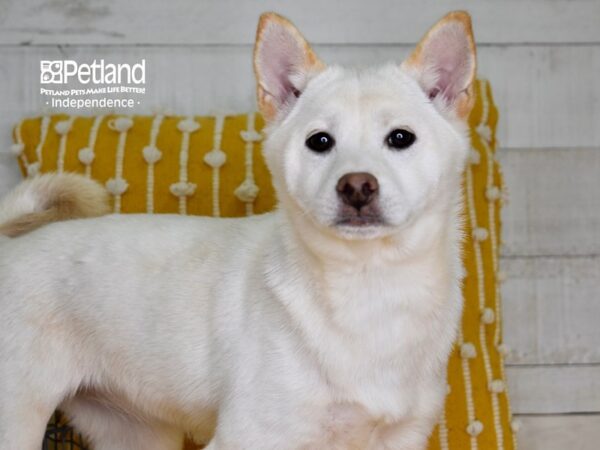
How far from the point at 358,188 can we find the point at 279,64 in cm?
32

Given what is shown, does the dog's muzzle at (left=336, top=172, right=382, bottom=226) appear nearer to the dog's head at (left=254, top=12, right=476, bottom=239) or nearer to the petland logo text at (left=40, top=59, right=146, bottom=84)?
the dog's head at (left=254, top=12, right=476, bottom=239)

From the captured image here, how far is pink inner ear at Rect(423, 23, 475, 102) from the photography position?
137 centimetres

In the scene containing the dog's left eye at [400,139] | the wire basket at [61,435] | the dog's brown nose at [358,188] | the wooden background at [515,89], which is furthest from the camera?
the wooden background at [515,89]


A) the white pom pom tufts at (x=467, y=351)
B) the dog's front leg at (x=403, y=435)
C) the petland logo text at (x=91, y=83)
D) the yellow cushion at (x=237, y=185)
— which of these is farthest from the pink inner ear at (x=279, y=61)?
the petland logo text at (x=91, y=83)

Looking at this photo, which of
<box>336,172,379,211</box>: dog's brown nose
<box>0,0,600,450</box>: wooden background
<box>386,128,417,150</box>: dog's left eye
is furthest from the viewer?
<box>0,0,600,450</box>: wooden background

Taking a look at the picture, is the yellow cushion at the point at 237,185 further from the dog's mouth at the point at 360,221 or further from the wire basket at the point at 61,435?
the dog's mouth at the point at 360,221

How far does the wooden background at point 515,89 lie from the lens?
214 cm

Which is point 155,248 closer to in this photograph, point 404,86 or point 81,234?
point 81,234

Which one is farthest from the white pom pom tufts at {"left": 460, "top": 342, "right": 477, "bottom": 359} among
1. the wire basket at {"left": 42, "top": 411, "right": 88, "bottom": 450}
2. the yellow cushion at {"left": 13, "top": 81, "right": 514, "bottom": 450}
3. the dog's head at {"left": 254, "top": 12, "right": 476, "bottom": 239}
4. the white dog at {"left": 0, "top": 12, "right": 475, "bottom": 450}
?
the wire basket at {"left": 42, "top": 411, "right": 88, "bottom": 450}

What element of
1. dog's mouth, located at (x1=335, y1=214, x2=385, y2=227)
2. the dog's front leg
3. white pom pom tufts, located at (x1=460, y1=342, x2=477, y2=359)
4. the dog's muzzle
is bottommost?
the dog's front leg

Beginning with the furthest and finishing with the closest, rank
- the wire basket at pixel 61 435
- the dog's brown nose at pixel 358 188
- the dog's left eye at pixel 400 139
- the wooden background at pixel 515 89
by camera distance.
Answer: the wooden background at pixel 515 89
the wire basket at pixel 61 435
the dog's left eye at pixel 400 139
the dog's brown nose at pixel 358 188

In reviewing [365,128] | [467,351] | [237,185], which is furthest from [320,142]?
[467,351]

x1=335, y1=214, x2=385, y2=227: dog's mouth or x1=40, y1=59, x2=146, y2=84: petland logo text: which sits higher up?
x1=40, y1=59, x2=146, y2=84: petland logo text

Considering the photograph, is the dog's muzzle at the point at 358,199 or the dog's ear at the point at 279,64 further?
the dog's ear at the point at 279,64
